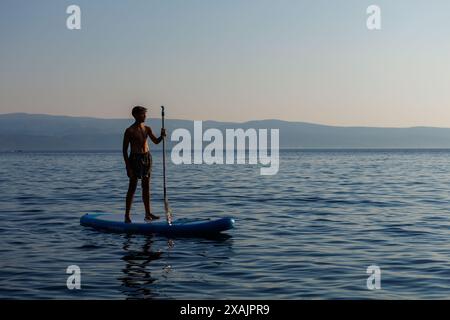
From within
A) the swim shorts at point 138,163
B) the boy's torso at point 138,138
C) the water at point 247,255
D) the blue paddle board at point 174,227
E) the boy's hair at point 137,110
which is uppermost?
the boy's hair at point 137,110

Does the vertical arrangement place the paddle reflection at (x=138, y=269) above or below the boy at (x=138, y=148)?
below

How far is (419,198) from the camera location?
24406 mm

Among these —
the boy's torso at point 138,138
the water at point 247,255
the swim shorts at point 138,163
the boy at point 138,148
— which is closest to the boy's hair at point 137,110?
the boy at point 138,148

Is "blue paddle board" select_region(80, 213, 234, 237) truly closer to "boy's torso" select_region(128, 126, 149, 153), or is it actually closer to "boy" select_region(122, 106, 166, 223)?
"boy" select_region(122, 106, 166, 223)

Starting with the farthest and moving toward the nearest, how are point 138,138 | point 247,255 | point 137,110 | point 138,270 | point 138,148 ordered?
point 138,148 < point 138,138 < point 137,110 < point 247,255 < point 138,270

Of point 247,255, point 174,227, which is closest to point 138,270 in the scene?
point 247,255

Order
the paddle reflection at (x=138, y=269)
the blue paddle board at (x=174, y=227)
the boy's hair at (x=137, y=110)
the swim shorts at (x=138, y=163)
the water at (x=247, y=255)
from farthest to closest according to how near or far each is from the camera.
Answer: the swim shorts at (x=138, y=163)
the blue paddle board at (x=174, y=227)
the boy's hair at (x=137, y=110)
the water at (x=247, y=255)
the paddle reflection at (x=138, y=269)

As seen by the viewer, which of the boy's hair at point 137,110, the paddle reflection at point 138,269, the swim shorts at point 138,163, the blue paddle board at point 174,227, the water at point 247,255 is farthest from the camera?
the swim shorts at point 138,163

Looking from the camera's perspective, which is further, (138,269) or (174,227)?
(174,227)

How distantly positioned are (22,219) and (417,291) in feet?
40.5

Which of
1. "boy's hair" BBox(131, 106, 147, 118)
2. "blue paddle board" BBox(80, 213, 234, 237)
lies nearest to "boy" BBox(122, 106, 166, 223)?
"boy's hair" BBox(131, 106, 147, 118)

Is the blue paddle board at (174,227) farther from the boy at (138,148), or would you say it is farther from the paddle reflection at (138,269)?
the boy at (138,148)

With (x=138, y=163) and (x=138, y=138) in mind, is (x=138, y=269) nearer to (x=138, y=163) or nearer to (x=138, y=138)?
(x=138, y=163)
